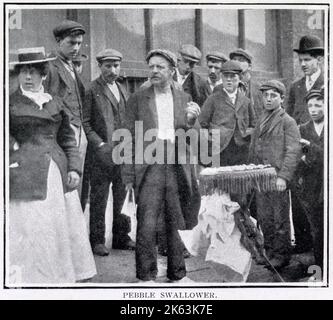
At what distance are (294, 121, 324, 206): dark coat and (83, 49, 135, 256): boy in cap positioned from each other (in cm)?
171

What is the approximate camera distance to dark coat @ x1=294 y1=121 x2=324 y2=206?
598cm

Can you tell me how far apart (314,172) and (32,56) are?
9.45ft

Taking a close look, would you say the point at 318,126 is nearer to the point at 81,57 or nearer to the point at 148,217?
the point at 148,217

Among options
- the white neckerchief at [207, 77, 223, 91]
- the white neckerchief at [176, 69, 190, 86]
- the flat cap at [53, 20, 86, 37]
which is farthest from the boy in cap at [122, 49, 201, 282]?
the flat cap at [53, 20, 86, 37]

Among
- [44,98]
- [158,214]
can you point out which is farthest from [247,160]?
[44,98]

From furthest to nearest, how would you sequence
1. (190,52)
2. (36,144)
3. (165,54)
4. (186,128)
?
(190,52)
(186,128)
(165,54)
(36,144)

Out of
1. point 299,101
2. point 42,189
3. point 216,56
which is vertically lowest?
point 42,189

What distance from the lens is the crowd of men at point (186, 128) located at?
19.2 feet

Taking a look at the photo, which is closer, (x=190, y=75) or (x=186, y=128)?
(x=186, y=128)

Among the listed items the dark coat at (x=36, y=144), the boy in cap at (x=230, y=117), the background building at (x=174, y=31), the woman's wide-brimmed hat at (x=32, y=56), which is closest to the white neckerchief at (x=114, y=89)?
the background building at (x=174, y=31)

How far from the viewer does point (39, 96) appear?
18.9 ft

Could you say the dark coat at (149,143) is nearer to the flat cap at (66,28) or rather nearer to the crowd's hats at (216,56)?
the crowd's hats at (216,56)

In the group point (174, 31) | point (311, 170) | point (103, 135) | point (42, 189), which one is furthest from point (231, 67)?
point (42, 189)

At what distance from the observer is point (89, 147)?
234 inches
